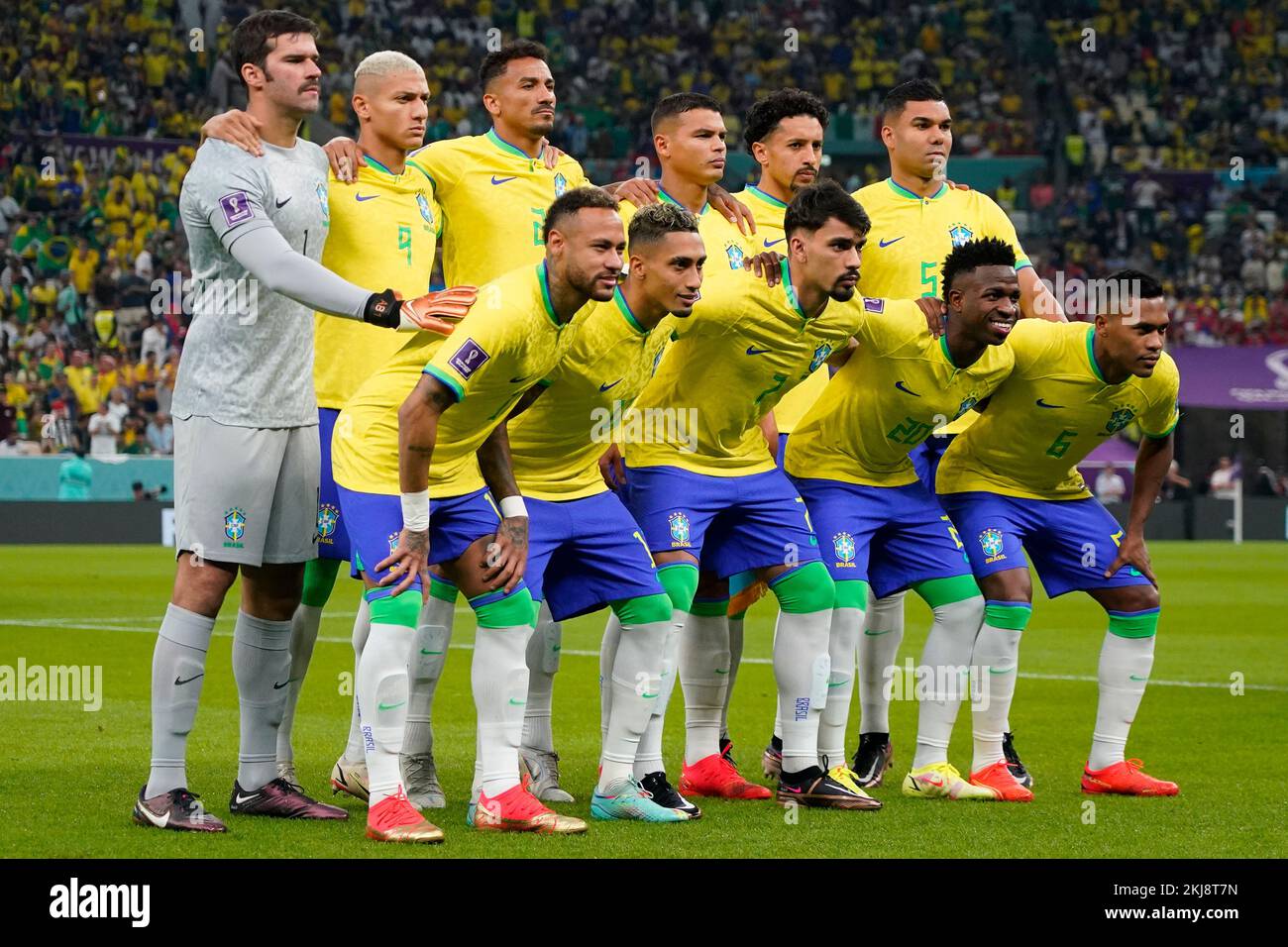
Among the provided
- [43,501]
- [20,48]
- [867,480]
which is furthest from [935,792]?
[20,48]

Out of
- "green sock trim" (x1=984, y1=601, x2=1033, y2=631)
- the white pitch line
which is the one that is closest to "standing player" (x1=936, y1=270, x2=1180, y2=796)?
"green sock trim" (x1=984, y1=601, x2=1033, y2=631)

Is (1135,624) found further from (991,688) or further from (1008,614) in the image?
(991,688)

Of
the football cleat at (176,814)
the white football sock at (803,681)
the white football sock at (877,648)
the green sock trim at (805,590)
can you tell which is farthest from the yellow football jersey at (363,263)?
the white football sock at (877,648)

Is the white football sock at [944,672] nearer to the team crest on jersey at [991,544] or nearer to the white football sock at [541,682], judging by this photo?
the team crest on jersey at [991,544]

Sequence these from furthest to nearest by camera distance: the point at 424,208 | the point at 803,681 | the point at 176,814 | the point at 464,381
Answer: the point at 424,208, the point at 803,681, the point at 176,814, the point at 464,381

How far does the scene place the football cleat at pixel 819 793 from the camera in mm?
6590

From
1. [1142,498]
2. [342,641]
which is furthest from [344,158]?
[342,641]

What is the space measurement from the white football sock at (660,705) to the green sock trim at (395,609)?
1.03m

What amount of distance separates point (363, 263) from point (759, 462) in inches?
66.1

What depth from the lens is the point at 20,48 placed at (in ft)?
95.8

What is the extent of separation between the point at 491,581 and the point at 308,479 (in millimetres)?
782

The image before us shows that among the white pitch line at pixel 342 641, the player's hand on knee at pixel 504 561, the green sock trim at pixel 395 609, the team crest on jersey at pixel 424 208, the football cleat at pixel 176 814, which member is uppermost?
the team crest on jersey at pixel 424 208

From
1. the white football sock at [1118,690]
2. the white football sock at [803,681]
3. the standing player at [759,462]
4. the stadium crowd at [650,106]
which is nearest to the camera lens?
the standing player at [759,462]

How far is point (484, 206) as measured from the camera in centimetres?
709
